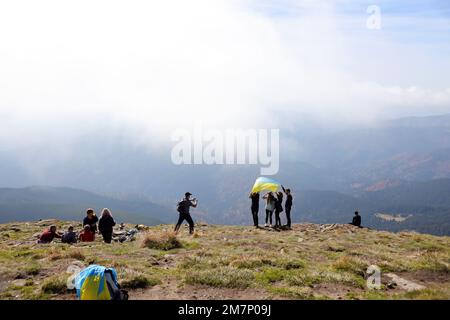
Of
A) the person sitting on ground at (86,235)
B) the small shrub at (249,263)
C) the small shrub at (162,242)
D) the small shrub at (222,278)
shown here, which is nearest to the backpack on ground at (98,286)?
the small shrub at (222,278)

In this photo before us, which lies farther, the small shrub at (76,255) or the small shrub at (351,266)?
the small shrub at (76,255)

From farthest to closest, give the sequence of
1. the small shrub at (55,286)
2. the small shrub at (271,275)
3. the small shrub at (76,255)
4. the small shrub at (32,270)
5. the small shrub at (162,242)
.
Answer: the small shrub at (162,242) < the small shrub at (76,255) < the small shrub at (32,270) < the small shrub at (271,275) < the small shrub at (55,286)

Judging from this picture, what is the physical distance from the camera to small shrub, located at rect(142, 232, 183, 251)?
882 inches

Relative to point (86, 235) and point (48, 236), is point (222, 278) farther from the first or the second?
Answer: point (48, 236)

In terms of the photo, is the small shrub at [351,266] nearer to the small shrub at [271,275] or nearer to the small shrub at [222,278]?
the small shrub at [271,275]

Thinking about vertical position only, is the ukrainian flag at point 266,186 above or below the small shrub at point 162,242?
above

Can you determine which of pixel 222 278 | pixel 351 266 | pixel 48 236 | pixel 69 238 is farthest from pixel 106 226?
pixel 351 266

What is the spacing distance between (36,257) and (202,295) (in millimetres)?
10563

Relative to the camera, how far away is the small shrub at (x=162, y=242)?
22.4m
